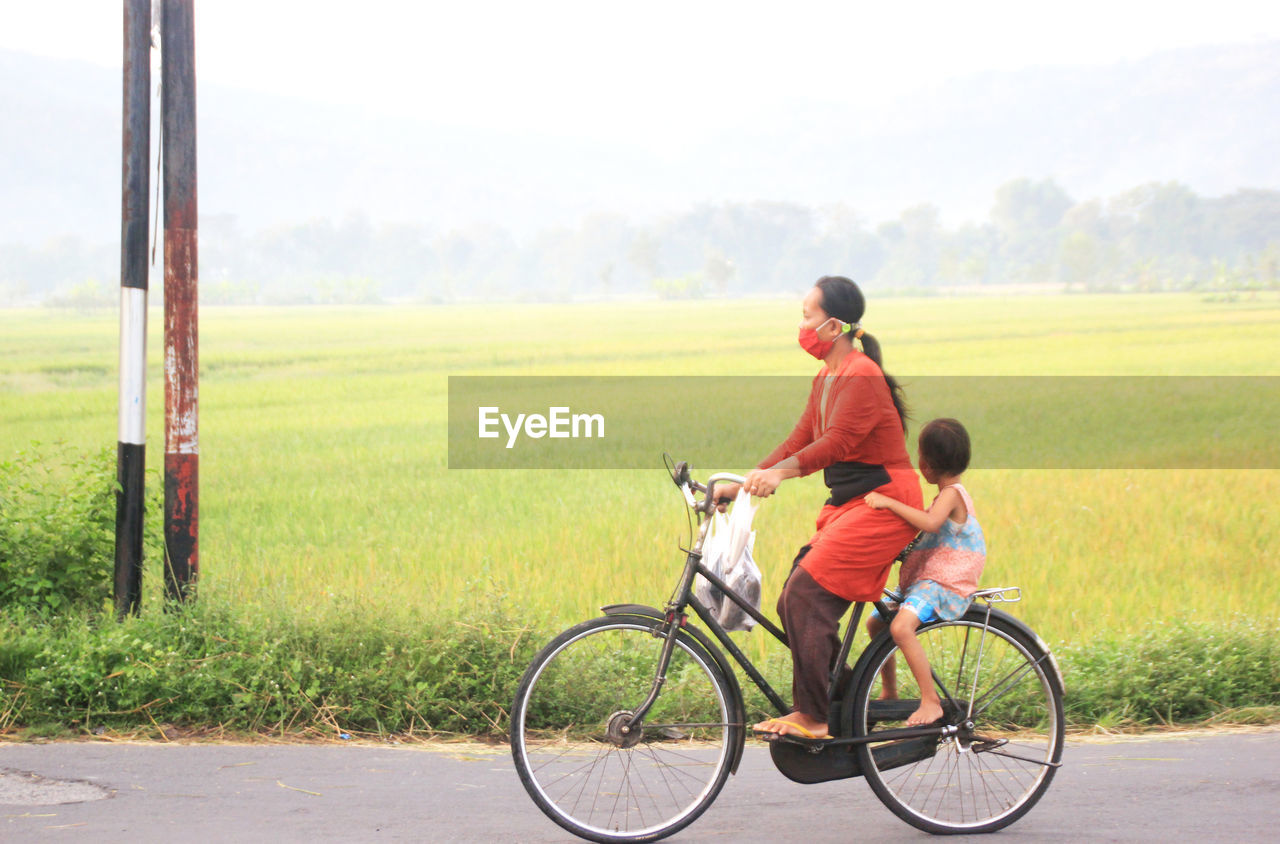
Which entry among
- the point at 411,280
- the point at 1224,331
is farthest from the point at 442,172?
the point at 1224,331

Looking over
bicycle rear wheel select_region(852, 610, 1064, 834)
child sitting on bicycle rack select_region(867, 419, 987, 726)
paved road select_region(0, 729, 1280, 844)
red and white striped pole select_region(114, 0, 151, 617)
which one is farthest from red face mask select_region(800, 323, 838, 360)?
red and white striped pole select_region(114, 0, 151, 617)

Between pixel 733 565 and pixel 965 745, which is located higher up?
pixel 733 565

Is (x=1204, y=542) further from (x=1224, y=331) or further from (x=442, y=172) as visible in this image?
(x=442, y=172)

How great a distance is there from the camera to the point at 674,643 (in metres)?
4.04

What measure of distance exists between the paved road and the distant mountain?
3535 inches

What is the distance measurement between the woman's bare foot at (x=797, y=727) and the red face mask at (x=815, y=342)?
1.26 m

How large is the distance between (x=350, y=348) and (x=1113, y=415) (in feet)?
71.7

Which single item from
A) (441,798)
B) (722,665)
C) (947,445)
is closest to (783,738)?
(722,665)

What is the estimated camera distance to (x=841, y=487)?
13.6ft

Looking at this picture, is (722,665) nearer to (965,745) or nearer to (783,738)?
(783,738)

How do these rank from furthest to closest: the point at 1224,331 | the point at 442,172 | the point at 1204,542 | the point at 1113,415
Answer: the point at 442,172 → the point at 1224,331 → the point at 1113,415 → the point at 1204,542

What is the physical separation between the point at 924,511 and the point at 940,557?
209mm

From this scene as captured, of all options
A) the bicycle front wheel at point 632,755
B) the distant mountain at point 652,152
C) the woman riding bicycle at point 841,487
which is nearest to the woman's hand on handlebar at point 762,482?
the woman riding bicycle at point 841,487

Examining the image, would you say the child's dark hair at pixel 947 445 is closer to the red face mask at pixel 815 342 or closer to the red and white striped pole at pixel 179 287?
the red face mask at pixel 815 342
